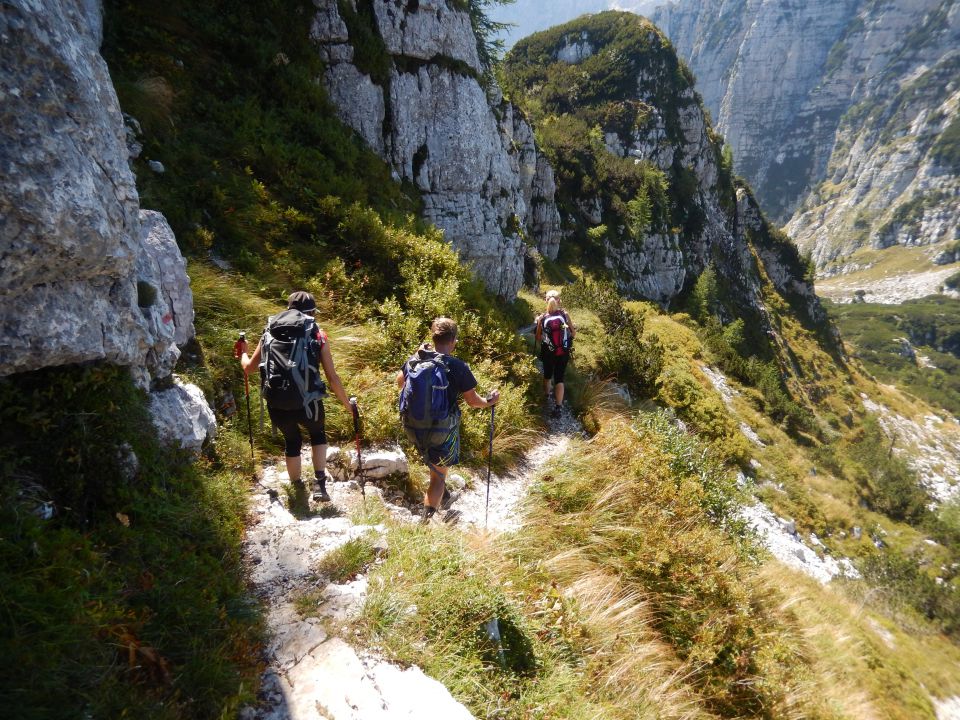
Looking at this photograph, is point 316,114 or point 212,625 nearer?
point 212,625

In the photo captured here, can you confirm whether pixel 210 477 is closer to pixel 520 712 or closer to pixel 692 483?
pixel 520 712

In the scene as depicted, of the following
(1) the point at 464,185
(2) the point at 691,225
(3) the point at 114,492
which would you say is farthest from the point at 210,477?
(2) the point at 691,225

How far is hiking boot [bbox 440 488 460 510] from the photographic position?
5391mm

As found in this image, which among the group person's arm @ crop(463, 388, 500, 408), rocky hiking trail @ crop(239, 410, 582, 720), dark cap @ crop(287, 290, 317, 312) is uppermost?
dark cap @ crop(287, 290, 317, 312)

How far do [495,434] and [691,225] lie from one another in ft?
146

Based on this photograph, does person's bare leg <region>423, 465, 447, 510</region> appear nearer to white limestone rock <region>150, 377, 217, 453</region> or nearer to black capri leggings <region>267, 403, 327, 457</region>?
black capri leggings <region>267, 403, 327, 457</region>

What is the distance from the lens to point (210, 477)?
4020 mm

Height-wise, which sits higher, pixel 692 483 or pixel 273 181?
pixel 273 181

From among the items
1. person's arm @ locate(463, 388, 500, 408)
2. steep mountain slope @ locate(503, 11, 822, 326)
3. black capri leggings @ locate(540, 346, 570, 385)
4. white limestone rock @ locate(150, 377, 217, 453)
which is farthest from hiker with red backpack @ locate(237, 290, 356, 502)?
steep mountain slope @ locate(503, 11, 822, 326)

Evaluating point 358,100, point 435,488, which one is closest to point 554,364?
point 435,488

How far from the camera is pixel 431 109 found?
40.0 ft

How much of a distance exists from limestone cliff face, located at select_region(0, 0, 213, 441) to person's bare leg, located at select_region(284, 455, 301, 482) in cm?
154

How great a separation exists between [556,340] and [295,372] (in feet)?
16.1

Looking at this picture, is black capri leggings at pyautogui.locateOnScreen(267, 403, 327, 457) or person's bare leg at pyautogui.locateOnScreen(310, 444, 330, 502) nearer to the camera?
black capri leggings at pyautogui.locateOnScreen(267, 403, 327, 457)
